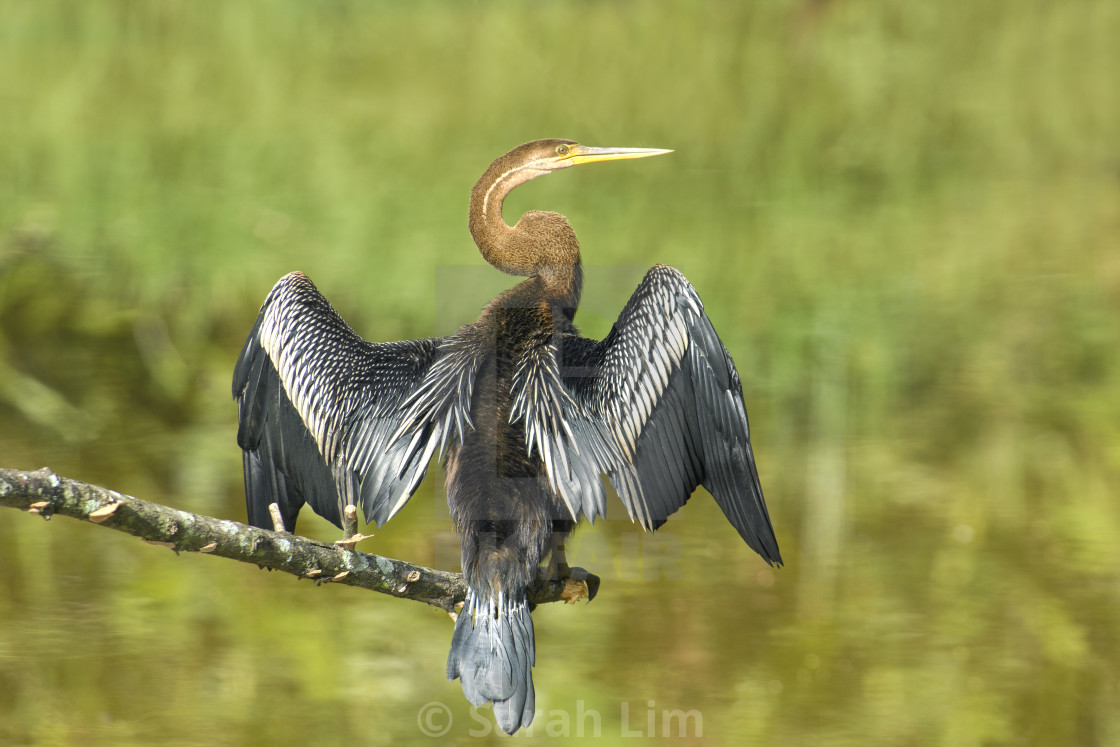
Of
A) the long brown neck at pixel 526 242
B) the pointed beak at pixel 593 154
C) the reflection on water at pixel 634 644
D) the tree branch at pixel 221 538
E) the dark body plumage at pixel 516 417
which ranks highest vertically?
the pointed beak at pixel 593 154

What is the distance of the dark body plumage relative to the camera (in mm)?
2822

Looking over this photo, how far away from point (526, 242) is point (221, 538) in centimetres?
130

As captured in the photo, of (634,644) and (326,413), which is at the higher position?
(326,413)

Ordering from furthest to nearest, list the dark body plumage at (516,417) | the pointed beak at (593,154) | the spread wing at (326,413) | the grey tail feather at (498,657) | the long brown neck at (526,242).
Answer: the pointed beak at (593,154) → the long brown neck at (526,242) → the spread wing at (326,413) → the dark body plumage at (516,417) → the grey tail feather at (498,657)

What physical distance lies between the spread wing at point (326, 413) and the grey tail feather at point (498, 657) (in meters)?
0.33

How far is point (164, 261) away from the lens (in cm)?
648

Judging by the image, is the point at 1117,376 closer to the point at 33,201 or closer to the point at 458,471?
the point at 458,471

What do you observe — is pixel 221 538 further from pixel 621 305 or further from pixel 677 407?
pixel 621 305

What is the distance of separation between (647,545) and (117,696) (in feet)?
Result: 7.26

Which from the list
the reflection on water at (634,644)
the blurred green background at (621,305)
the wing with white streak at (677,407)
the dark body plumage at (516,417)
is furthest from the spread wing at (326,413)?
the blurred green background at (621,305)

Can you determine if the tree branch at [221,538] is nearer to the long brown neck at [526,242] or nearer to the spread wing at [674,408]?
the spread wing at [674,408]

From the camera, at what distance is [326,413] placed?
3139mm

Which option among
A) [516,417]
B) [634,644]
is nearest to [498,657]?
[516,417]

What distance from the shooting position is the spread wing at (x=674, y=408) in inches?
118
